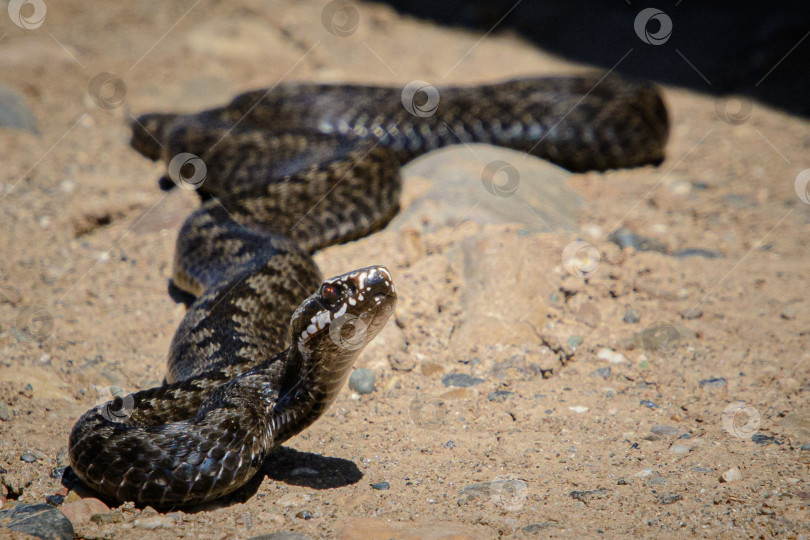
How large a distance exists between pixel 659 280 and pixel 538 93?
12.6 ft

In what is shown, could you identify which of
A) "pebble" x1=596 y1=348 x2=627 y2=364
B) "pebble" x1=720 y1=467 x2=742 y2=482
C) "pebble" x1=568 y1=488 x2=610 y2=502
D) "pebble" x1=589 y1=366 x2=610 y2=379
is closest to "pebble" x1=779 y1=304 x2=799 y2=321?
"pebble" x1=596 y1=348 x2=627 y2=364

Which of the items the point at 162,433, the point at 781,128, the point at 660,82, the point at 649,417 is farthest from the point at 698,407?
the point at 660,82

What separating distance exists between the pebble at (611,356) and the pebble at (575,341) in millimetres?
154

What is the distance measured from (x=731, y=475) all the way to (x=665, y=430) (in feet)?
1.84

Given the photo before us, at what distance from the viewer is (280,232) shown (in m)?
6.39

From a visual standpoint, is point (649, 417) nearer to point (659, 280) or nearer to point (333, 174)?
point (659, 280)

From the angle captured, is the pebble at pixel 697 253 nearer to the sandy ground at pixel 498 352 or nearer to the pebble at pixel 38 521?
the sandy ground at pixel 498 352

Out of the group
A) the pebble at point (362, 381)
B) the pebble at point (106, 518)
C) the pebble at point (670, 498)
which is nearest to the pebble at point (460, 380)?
the pebble at point (362, 381)

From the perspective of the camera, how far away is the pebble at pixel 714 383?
14.8ft

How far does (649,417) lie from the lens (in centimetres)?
425

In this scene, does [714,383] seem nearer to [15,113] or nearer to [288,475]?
[288,475]

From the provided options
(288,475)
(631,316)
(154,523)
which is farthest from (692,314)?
(154,523)

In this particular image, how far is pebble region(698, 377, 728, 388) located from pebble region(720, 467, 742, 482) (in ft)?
3.33

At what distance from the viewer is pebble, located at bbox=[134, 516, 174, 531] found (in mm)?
3314
